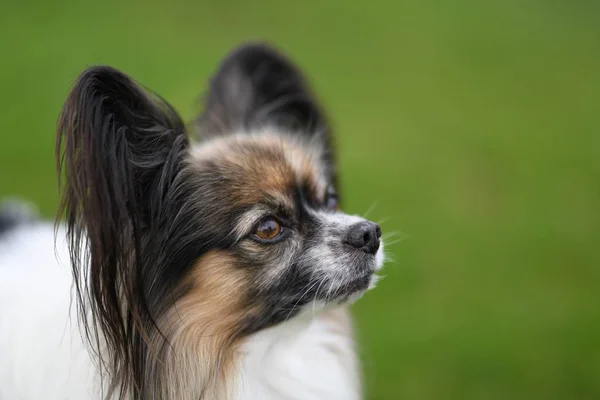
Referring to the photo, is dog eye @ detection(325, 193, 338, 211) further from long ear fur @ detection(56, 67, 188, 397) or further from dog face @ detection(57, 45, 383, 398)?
long ear fur @ detection(56, 67, 188, 397)

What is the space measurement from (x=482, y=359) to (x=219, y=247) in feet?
7.79

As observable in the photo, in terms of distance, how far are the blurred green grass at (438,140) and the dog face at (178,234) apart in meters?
0.86

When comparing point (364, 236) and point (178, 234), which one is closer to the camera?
point (178, 234)

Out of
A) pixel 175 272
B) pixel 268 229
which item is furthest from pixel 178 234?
pixel 268 229

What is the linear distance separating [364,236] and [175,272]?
2.26ft

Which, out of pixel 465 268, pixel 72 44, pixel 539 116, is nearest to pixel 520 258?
pixel 465 268

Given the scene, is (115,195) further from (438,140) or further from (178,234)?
(438,140)

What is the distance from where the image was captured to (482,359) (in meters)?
Answer: 3.93

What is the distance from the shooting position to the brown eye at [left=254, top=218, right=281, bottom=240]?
87.7 inches

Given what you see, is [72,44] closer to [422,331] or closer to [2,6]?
[2,6]

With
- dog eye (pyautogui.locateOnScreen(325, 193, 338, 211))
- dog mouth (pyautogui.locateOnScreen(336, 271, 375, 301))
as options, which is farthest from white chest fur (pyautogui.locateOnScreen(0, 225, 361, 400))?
dog eye (pyautogui.locateOnScreen(325, 193, 338, 211))

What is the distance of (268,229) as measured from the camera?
225 cm

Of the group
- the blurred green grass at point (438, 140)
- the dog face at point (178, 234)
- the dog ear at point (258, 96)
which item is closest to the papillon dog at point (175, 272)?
the dog face at point (178, 234)

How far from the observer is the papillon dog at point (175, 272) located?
6.37 feet
